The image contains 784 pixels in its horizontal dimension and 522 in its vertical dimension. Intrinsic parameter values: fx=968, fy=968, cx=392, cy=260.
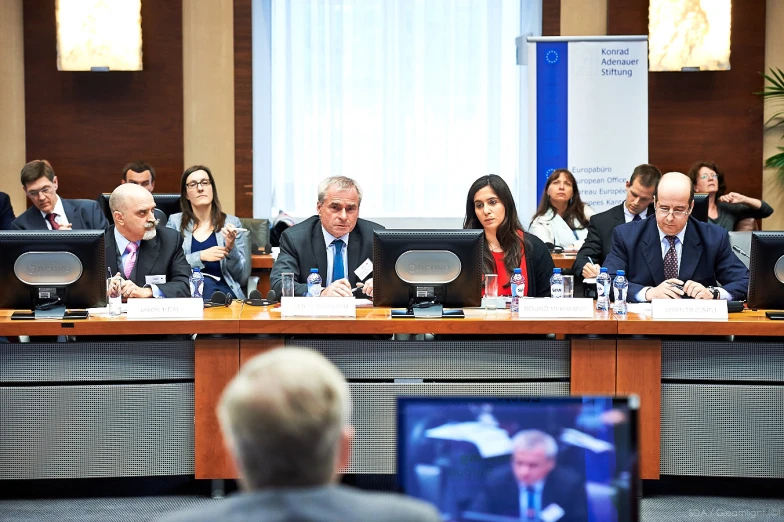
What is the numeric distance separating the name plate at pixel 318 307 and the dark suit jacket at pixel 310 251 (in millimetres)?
748

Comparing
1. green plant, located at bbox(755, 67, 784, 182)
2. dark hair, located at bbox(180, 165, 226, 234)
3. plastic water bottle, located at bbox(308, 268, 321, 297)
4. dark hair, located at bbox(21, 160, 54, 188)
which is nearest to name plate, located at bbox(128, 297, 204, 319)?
plastic water bottle, located at bbox(308, 268, 321, 297)

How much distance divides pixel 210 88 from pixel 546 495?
6.62 meters

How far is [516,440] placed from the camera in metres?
1.50

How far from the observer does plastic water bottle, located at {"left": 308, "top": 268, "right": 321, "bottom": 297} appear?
13.4 feet

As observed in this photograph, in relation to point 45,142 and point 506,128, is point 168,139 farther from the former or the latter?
point 506,128

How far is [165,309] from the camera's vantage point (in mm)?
3664

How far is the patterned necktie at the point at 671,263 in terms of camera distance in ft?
14.4

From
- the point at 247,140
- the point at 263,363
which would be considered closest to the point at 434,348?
the point at 263,363

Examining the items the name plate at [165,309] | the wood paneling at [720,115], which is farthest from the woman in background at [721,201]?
the name plate at [165,309]

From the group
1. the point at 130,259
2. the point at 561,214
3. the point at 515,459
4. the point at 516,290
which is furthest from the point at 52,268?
the point at 561,214

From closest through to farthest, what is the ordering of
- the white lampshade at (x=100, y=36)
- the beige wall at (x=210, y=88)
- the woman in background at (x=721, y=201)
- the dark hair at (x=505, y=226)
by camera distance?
1. the dark hair at (x=505, y=226)
2. the woman in background at (x=721, y=201)
3. the white lampshade at (x=100, y=36)
4. the beige wall at (x=210, y=88)

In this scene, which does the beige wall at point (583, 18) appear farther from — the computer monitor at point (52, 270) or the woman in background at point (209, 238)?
the computer monitor at point (52, 270)

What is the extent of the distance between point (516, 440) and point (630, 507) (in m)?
0.20

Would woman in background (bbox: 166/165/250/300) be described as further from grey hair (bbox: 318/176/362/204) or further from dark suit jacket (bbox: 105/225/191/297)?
grey hair (bbox: 318/176/362/204)
